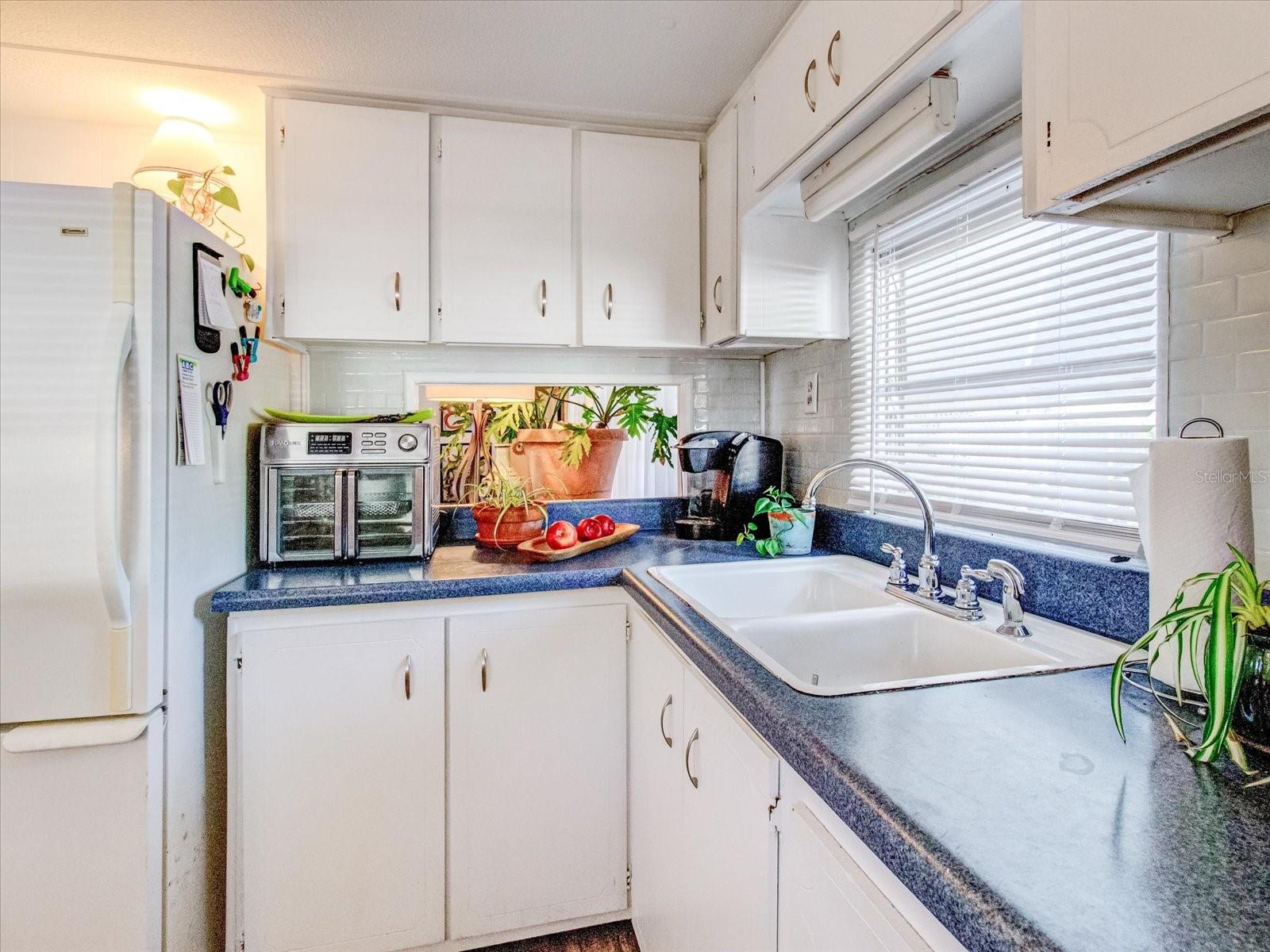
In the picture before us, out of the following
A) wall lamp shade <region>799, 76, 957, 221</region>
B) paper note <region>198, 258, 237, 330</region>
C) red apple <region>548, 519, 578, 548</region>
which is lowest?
red apple <region>548, 519, 578, 548</region>

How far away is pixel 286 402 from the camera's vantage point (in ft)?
7.00

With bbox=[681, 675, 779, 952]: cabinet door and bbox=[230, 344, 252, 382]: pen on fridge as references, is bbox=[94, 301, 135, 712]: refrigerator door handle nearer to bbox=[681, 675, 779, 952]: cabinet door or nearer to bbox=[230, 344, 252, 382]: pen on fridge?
bbox=[230, 344, 252, 382]: pen on fridge

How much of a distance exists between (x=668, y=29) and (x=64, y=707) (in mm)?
2058

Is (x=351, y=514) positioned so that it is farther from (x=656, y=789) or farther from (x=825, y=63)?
(x=825, y=63)

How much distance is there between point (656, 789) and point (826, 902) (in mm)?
846

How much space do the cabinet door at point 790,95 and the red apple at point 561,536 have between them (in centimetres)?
110

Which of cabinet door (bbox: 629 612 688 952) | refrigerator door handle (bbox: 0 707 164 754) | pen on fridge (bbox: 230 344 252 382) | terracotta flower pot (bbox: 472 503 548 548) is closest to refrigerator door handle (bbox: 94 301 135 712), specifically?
refrigerator door handle (bbox: 0 707 164 754)

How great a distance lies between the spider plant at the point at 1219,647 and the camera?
643mm

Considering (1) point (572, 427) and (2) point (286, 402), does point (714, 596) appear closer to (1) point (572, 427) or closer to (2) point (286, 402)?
(1) point (572, 427)

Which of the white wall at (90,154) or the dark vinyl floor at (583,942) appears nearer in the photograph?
the dark vinyl floor at (583,942)

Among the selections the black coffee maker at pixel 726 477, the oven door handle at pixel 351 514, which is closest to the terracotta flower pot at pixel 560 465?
the black coffee maker at pixel 726 477

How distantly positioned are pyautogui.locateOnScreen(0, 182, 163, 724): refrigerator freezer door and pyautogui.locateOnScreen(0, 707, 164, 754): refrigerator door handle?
0.03 m

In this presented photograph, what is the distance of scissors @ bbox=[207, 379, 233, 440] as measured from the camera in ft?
5.20

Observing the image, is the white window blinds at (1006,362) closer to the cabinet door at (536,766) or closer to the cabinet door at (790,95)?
the cabinet door at (790,95)
